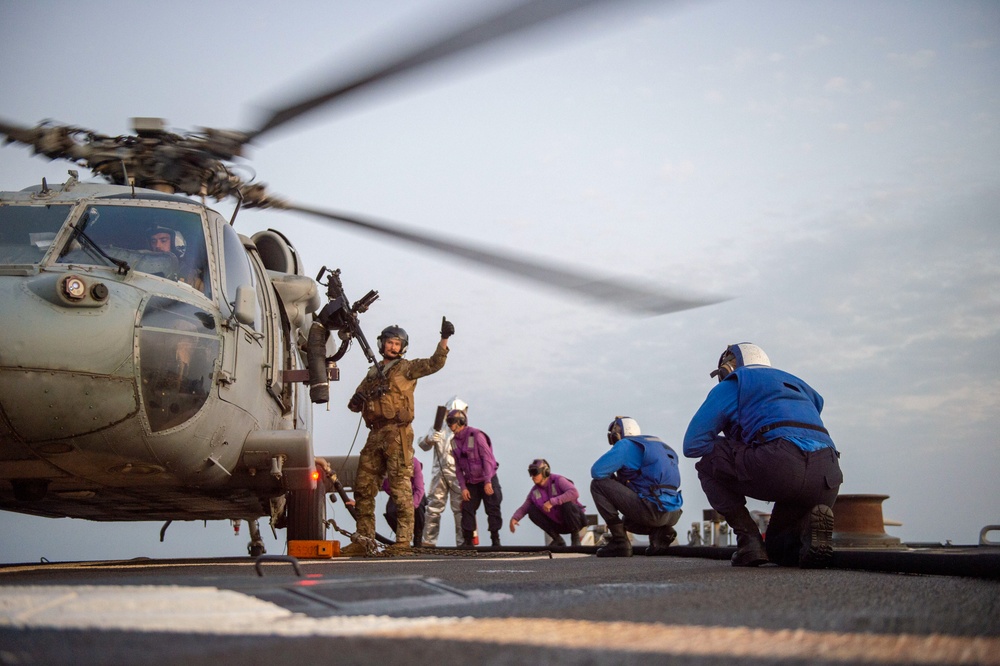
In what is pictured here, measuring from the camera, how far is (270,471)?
7645mm

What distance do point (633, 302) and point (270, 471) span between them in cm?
391

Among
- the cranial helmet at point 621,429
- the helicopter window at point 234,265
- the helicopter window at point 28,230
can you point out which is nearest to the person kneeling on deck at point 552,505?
the cranial helmet at point 621,429

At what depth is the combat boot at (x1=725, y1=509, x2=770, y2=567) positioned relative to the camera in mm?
6012

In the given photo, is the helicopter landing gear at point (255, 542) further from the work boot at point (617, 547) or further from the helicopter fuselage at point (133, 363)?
the work boot at point (617, 547)

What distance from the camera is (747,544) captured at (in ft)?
19.8

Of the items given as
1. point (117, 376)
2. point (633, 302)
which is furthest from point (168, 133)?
point (633, 302)

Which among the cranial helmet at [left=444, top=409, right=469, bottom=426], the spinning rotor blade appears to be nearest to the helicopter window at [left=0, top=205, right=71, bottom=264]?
the spinning rotor blade

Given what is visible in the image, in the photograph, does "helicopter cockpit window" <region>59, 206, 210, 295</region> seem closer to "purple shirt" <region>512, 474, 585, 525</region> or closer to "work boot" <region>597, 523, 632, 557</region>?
"work boot" <region>597, 523, 632, 557</region>

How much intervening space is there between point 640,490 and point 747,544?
157 inches

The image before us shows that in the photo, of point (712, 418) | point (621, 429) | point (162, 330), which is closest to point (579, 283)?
point (712, 418)

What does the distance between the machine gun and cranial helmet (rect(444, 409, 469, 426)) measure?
14.5 feet

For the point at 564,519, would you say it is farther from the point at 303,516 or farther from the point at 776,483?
the point at 776,483

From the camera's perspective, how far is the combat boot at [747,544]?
237 inches

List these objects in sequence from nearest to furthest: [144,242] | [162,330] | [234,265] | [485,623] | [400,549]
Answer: [485,623]
[162,330]
[144,242]
[234,265]
[400,549]
